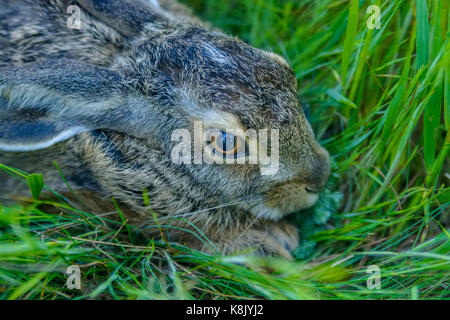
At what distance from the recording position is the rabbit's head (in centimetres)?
291

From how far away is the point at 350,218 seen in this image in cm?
354

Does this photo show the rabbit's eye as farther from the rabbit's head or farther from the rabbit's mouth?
the rabbit's mouth

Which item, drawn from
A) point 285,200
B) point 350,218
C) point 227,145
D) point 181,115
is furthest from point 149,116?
point 350,218

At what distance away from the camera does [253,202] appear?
128 inches

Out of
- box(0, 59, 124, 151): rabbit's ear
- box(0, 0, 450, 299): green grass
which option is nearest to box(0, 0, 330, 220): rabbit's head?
box(0, 59, 124, 151): rabbit's ear

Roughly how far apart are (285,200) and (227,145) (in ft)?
2.28

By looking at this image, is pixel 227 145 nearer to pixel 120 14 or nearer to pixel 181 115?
pixel 181 115

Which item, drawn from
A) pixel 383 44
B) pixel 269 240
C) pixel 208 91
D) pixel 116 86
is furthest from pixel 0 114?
pixel 383 44

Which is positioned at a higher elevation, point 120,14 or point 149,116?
point 120,14

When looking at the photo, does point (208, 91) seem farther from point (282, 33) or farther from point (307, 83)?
point (282, 33)

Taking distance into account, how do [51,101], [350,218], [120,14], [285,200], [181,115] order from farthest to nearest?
1. [350,218]
2. [120,14]
3. [285,200]
4. [181,115]
5. [51,101]

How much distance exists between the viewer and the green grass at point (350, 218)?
288 centimetres

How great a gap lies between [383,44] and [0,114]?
299 centimetres

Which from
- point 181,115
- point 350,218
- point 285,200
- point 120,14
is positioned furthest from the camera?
point 350,218
